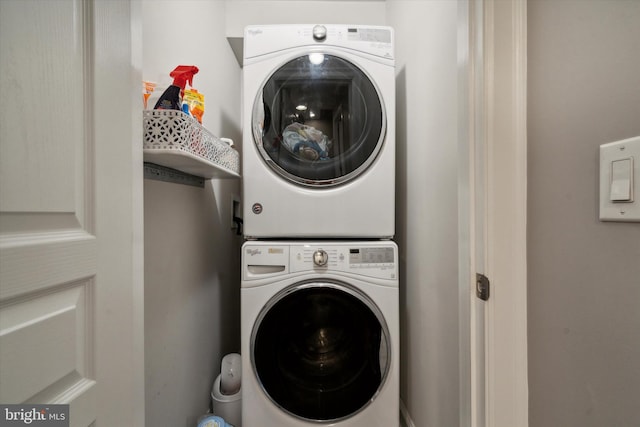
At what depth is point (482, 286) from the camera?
22.6 inches

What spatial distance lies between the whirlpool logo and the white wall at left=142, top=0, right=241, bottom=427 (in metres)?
0.36

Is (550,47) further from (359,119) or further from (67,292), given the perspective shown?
(67,292)

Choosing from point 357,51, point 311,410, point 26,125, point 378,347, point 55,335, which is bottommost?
point 311,410

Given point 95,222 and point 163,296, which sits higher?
point 95,222

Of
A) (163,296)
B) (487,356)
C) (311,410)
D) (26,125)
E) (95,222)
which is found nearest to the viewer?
(26,125)

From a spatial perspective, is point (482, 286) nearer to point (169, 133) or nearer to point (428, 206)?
point (428, 206)

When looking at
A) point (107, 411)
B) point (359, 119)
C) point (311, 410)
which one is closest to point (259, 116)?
point (359, 119)

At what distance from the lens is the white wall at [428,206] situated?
846mm

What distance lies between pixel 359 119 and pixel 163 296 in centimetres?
96

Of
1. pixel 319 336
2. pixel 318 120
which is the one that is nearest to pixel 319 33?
pixel 318 120

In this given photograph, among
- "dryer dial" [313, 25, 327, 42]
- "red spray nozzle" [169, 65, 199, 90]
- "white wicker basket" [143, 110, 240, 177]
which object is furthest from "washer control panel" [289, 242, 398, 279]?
"dryer dial" [313, 25, 327, 42]

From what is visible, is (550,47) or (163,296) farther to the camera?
(163,296)

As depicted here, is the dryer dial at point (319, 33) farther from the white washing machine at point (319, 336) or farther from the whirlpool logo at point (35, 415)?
the whirlpool logo at point (35, 415)

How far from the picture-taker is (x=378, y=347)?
40.1 inches
